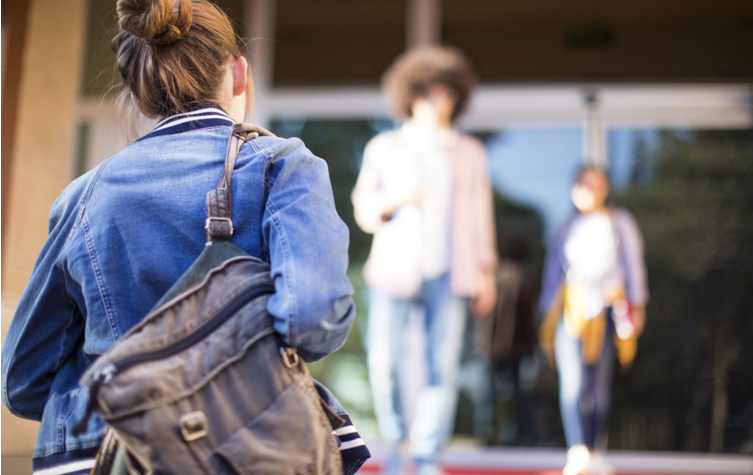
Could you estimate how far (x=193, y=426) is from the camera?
0.91 meters

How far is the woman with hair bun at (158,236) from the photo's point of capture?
1.06 meters

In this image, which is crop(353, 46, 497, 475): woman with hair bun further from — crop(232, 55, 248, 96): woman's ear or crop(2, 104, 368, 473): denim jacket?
crop(2, 104, 368, 473): denim jacket

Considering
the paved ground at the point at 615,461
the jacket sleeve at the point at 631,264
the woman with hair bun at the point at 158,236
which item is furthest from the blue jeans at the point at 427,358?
the woman with hair bun at the point at 158,236

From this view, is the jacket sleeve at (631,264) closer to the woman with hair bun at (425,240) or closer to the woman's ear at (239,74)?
the woman with hair bun at (425,240)

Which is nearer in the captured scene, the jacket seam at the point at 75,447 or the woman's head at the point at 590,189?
the jacket seam at the point at 75,447

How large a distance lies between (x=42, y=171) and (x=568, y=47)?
3863 millimetres

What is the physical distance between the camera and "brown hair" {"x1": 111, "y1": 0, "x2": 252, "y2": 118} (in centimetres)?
115

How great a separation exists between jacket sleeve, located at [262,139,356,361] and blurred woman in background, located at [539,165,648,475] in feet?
10.9

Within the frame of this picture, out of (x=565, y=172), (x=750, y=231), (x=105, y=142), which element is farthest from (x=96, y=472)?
(x=750, y=231)

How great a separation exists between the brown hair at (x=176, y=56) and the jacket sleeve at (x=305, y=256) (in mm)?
206

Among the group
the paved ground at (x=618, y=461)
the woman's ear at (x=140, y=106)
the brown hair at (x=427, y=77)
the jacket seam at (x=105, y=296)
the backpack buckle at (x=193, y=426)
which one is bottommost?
the paved ground at (x=618, y=461)

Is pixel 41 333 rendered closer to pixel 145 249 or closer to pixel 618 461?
pixel 145 249

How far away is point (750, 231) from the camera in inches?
215

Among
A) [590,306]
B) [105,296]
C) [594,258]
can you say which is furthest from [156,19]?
[594,258]
